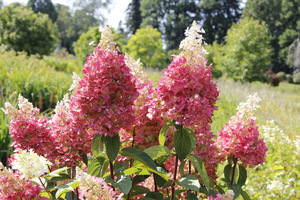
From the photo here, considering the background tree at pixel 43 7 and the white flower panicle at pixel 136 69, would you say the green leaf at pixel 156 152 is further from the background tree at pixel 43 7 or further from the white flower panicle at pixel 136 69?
the background tree at pixel 43 7

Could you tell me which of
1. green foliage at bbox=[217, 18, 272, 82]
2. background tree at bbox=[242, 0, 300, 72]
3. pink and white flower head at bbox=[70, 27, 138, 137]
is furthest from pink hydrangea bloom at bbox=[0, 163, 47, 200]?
background tree at bbox=[242, 0, 300, 72]

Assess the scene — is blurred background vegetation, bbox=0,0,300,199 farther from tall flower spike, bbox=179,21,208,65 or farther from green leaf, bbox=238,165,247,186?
green leaf, bbox=238,165,247,186

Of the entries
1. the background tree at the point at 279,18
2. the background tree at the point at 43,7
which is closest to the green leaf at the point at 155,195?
the background tree at the point at 279,18

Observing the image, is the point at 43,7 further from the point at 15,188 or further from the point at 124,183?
the point at 124,183

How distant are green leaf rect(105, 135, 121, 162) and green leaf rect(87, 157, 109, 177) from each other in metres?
0.12

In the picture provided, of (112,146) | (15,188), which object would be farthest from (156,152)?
(15,188)

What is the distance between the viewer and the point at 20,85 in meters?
6.07

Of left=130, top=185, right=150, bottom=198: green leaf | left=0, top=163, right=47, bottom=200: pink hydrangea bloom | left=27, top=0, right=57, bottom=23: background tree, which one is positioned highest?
left=27, top=0, right=57, bottom=23: background tree

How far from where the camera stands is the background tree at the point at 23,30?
16.5 metres

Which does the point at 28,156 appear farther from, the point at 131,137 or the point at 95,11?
the point at 95,11

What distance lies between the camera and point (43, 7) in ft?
176

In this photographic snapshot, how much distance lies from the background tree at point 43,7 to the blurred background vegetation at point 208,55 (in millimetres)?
185

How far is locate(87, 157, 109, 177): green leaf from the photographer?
1381 mm

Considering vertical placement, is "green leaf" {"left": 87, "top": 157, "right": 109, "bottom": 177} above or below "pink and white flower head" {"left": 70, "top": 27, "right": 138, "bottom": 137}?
below
